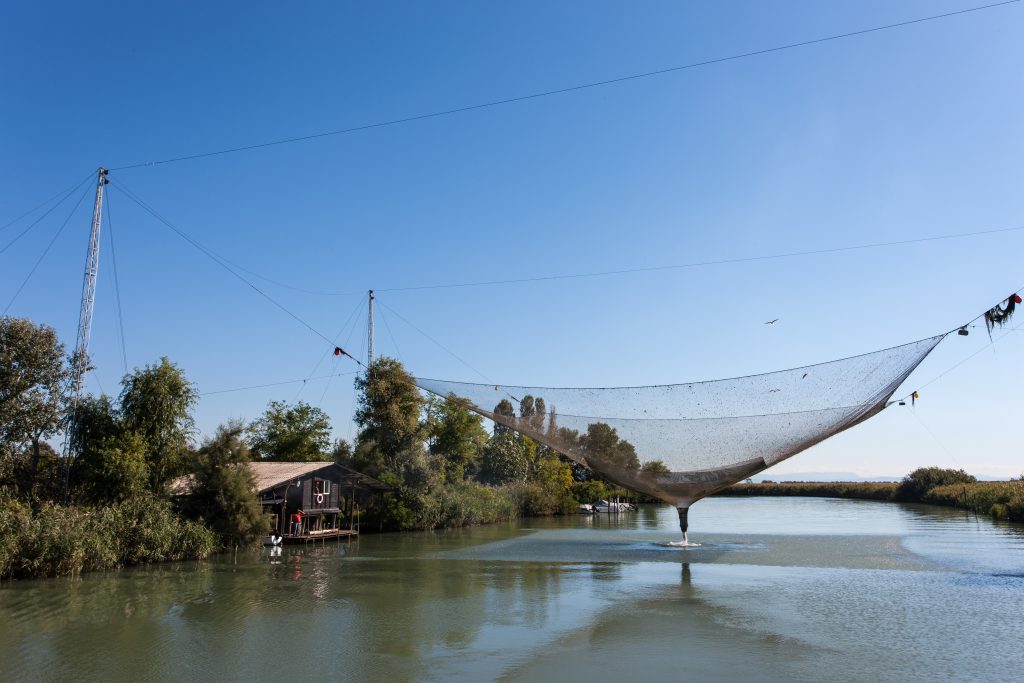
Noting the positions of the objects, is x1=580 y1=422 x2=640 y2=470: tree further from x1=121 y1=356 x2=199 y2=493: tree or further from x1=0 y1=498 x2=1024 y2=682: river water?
x1=121 y1=356 x2=199 y2=493: tree

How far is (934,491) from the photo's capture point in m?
53.4

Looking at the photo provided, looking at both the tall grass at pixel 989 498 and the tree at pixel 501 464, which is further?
the tree at pixel 501 464

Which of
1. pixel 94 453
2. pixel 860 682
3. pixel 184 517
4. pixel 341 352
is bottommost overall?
pixel 860 682

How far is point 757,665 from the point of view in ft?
28.8

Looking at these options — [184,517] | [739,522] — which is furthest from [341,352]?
[739,522]

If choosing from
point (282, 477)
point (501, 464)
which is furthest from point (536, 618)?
point (501, 464)

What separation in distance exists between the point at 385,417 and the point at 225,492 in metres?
14.1

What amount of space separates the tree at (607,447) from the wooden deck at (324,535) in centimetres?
1321

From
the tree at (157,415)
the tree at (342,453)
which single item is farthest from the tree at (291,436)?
the tree at (157,415)

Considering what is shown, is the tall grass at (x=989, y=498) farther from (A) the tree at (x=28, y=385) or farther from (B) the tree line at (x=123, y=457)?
(A) the tree at (x=28, y=385)

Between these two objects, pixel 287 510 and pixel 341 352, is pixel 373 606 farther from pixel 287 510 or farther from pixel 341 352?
pixel 287 510

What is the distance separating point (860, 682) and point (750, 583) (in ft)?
25.7

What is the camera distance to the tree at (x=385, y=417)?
35844 millimetres

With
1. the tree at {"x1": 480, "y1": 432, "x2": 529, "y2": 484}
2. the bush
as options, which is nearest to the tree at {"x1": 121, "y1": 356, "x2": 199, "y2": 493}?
the tree at {"x1": 480, "y1": 432, "x2": 529, "y2": 484}
